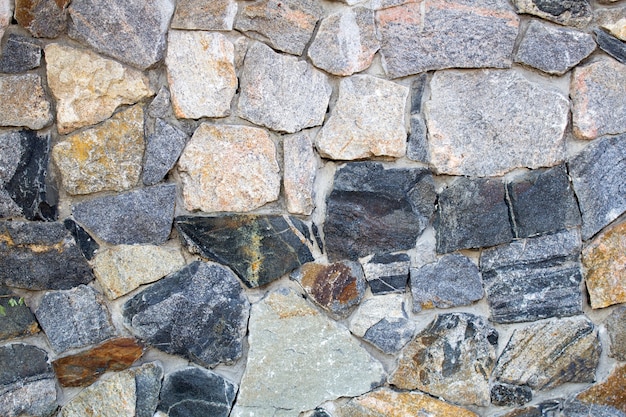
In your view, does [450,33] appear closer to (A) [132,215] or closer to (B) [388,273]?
(B) [388,273]

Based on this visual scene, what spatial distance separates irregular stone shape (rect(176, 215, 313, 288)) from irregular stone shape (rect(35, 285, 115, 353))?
0.31 metres

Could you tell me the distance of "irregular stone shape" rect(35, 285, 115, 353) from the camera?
5.67ft

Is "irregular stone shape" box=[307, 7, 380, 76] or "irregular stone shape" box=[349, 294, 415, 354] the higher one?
"irregular stone shape" box=[307, 7, 380, 76]

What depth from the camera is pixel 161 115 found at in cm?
→ 173

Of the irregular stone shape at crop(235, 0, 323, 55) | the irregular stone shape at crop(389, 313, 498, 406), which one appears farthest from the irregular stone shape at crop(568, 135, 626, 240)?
the irregular stone shape at crop(235, 0, 323, 55)

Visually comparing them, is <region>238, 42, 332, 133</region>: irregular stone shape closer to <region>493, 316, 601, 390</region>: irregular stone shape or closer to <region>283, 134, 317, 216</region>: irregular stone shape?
<region>283, 134, 317, 216</region>: irregular stone shape

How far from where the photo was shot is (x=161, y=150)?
173cm

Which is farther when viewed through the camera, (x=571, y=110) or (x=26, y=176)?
(x=571, y=110)

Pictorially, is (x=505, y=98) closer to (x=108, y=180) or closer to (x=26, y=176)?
(x=108, y=180)

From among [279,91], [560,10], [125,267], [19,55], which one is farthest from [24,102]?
[560,10]

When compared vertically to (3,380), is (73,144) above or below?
above

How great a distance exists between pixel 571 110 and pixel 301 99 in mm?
768

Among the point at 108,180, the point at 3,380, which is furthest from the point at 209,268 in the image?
the point at 3,380

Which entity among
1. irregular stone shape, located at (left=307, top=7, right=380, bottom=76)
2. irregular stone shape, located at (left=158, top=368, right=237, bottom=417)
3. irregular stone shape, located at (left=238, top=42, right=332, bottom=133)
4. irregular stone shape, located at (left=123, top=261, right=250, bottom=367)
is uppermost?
irregular stone shape, located at (left=307, top=7, right=380, bottom=76)
